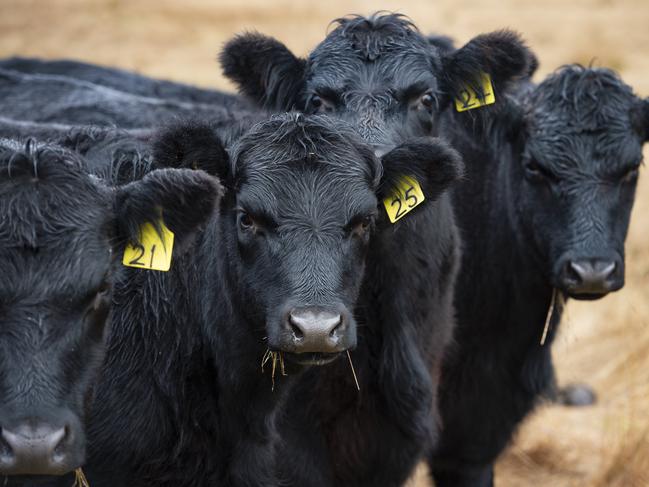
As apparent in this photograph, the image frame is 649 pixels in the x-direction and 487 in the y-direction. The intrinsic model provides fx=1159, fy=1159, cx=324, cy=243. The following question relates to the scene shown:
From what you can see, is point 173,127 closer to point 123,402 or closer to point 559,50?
point 123,402

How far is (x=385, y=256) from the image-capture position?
234 inches

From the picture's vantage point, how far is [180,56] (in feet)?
50.1

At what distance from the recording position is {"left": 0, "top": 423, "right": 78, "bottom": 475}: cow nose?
3887 millimetres

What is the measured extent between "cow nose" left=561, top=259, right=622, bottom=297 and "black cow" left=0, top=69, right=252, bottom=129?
2.33m

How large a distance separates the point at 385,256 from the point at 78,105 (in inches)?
124

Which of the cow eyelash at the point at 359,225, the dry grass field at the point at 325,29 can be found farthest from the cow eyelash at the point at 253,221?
the dry grass field at the point at 325,29

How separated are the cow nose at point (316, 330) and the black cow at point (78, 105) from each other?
2907 mm

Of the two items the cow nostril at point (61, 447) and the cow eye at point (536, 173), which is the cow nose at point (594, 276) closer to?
the cow eye at point (536, 173)

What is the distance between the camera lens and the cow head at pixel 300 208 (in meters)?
4.64

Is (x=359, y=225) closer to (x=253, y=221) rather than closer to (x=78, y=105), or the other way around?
(x=253, y=221)

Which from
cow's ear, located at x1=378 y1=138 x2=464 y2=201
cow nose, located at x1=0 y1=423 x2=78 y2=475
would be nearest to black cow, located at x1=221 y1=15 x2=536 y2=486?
cow's ear, located at x1=378 y1=138 x2=464 y2=201

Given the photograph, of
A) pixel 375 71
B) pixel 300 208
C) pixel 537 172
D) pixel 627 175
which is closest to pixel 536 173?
pixel 537 172

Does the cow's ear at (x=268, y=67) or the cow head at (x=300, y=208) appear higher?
the cow's ear at (x=268, y=67)

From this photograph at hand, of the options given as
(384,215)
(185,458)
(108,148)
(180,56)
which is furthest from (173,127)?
(180,56)
